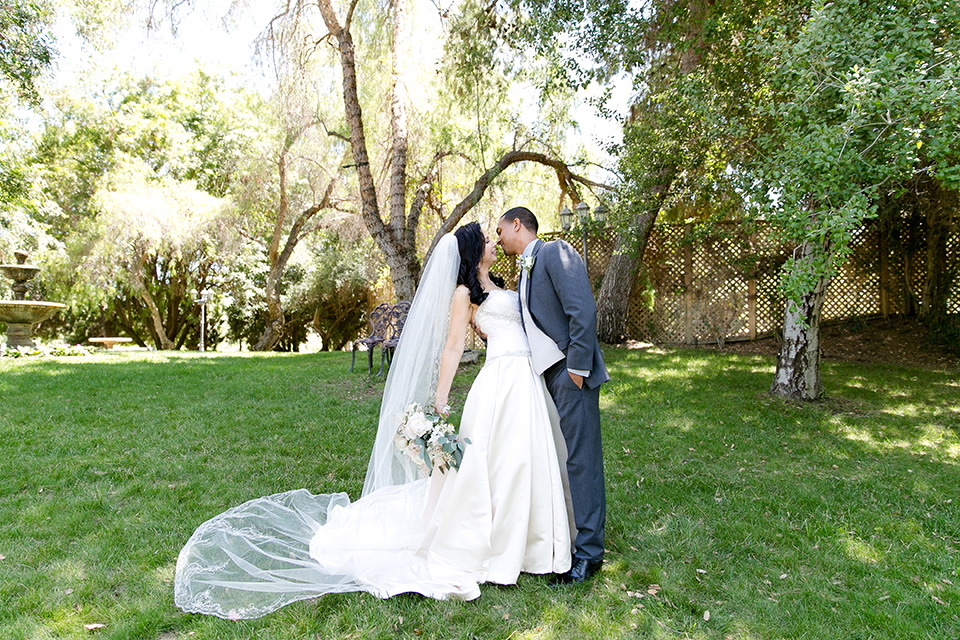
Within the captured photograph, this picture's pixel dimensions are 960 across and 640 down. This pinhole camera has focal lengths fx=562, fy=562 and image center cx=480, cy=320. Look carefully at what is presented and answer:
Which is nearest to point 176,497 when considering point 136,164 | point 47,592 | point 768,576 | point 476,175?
point 47,592

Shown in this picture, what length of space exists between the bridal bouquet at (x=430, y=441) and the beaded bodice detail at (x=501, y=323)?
0.46 metres

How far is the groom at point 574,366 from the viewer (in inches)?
112

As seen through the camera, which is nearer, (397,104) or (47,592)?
(47,592)

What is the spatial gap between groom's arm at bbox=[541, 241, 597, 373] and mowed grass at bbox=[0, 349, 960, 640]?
3.80 ft

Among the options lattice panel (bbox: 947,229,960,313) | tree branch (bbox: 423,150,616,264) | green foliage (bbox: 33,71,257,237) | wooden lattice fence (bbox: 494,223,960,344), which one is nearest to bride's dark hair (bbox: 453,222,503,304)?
tree branch (bbox: 423,150,616,264)

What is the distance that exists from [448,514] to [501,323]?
1050 mm

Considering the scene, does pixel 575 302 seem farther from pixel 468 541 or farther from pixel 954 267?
pixel 954 267

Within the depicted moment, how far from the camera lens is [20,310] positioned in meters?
11.0

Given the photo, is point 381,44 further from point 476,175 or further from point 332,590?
point 332,590

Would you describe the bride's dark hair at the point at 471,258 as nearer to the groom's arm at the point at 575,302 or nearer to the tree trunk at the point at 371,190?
the groom's arm at the point at 575,302

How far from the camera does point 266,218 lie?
62.7 ft

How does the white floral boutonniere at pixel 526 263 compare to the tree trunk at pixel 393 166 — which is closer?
the white floral boutonniere at pixel 526 263

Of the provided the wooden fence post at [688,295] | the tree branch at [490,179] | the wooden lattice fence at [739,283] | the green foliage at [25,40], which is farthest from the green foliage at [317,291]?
the wooden fence post at [688,295]

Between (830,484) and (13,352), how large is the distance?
12.8m
